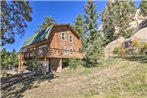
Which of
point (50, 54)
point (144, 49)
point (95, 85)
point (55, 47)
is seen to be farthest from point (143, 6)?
point (95, 85)

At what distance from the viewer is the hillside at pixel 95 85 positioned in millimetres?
20281

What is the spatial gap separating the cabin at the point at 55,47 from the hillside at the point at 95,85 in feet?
18.3

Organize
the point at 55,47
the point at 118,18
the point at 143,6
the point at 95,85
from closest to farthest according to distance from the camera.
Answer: the point at 95,85, the point at 55,47, the point at 118,18, the point at 143,6

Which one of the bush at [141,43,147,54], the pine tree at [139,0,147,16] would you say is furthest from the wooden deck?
the pine tree at [139,0,147,16]

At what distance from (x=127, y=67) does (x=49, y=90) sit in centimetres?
1020

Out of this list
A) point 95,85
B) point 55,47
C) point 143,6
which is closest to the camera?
point 95,85

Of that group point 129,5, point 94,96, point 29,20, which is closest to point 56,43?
point 29,20

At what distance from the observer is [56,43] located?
3922cm

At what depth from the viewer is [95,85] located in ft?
75.0

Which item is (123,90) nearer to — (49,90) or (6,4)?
(49,90)

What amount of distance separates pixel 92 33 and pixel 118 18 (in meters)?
32.3

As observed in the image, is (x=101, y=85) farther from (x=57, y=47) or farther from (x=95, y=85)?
(x=57, y=47)

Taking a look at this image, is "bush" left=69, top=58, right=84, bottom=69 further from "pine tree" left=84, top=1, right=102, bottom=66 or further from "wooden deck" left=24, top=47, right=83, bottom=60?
"pine tree" left=84, top=1, right=102, bottom=66

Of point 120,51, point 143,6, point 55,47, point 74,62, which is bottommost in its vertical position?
point 74,62
